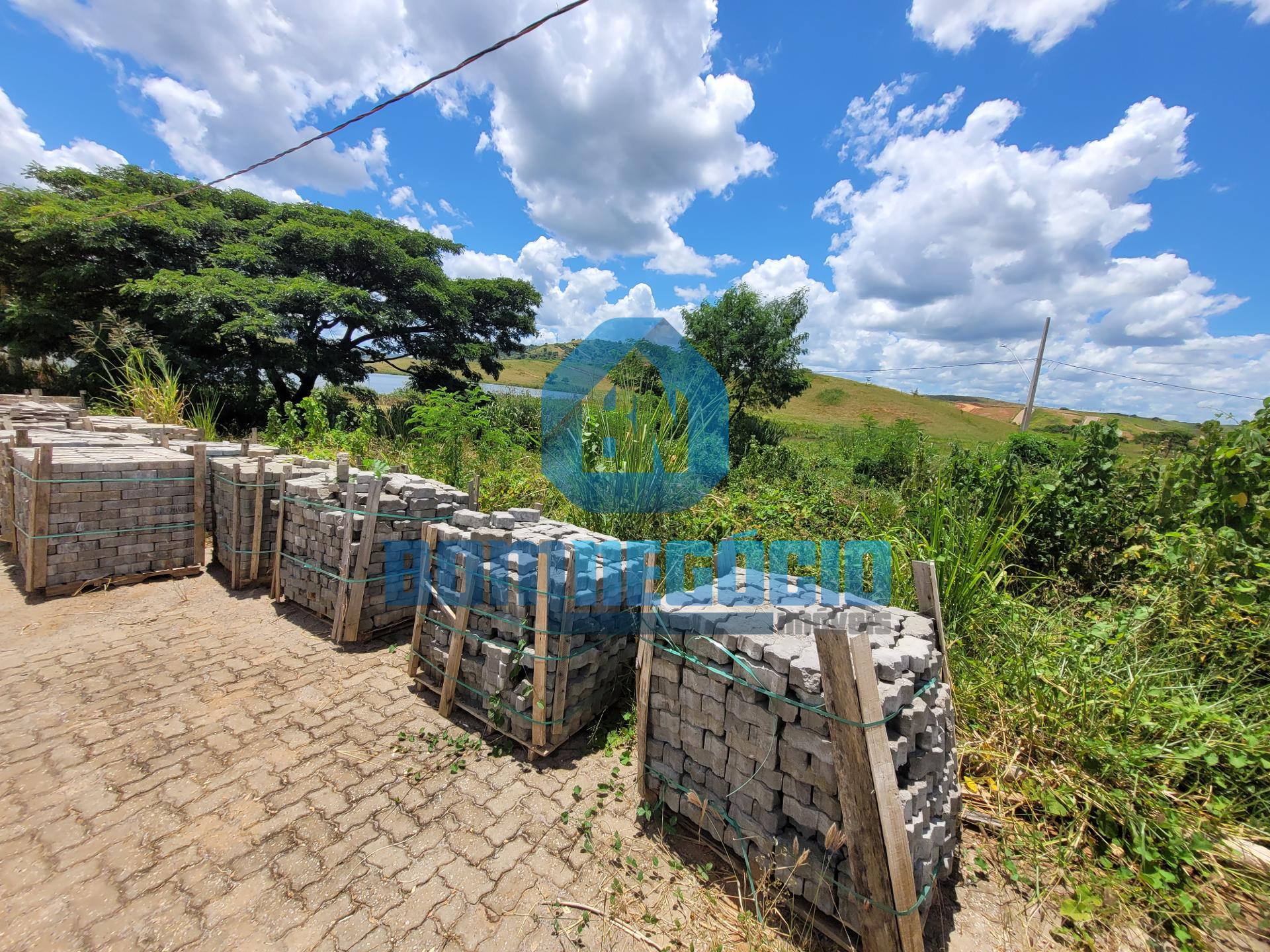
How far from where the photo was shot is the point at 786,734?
1994 millimetres

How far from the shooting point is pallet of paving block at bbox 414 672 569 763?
2908 millimetres

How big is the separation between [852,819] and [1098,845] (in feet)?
5.57

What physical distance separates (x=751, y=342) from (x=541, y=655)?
12.3m

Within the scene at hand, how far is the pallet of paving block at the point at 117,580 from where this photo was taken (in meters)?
4.59

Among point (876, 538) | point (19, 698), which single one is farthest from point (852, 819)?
point (19, 698)

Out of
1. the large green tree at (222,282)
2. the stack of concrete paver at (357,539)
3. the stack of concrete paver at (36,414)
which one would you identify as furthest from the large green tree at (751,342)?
the stack of concrete paver at (36,414)

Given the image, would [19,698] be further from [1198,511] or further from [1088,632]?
[1198,511]

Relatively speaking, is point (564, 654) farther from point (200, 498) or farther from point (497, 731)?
point (200, 498)

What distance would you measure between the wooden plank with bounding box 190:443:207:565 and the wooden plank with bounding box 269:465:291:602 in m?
1.13

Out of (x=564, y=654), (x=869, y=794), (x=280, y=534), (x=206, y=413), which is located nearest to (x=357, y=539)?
(x=280, y=534)

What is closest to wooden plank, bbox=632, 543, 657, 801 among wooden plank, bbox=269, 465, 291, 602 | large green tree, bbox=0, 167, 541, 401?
wooden plank, bbox=269, 465, 291, 602

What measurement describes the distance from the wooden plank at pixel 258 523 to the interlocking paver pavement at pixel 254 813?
1285mm

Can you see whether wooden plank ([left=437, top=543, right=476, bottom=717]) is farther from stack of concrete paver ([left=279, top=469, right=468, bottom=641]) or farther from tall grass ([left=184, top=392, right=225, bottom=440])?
tall grass ([left=184, top=392, right=225, bottom=440])

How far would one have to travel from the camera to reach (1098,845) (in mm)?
2340
